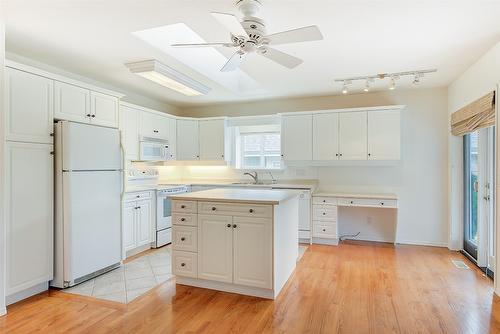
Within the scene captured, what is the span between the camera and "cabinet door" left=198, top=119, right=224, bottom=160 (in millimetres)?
A: 5547

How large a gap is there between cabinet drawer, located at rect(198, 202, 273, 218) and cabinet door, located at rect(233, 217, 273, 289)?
0.16ft

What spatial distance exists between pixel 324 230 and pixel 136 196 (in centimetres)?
288

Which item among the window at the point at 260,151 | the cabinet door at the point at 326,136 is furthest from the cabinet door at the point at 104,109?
the cabinet door at the point at 326,136

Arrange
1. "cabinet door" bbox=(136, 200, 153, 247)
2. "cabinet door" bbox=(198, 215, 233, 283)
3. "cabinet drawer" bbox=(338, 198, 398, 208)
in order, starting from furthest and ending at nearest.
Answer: "cabinet drawer" bbox=(338, 198, 398, 208)
"cabinet door" bbox=(136, 200, 153, 247)
"cabinet door" bbox=(198, 215, 233, 283)

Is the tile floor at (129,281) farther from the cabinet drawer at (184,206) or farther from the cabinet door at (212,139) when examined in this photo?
the cabinet door at (212,139)

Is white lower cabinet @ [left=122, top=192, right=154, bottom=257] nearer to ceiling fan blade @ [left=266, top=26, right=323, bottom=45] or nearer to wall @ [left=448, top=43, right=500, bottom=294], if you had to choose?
ceiling fan blade @ [left=266, top=26, right=323, bottom=45]

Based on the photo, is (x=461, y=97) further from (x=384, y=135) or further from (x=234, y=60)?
(x=234, y=60)

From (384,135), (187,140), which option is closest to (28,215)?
(187,140)

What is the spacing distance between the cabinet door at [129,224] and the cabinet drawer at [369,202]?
3.05 metres

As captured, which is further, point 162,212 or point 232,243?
point 162,212

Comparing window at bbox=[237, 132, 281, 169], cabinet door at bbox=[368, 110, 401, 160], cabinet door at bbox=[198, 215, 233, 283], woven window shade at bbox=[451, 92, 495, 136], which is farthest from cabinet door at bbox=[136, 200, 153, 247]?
woven window shade at bbox=[451, 92, 495, 136]

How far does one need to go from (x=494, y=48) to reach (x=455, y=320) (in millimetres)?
2632

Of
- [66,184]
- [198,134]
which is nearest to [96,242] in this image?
[66,184]

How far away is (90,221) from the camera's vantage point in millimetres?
3189
